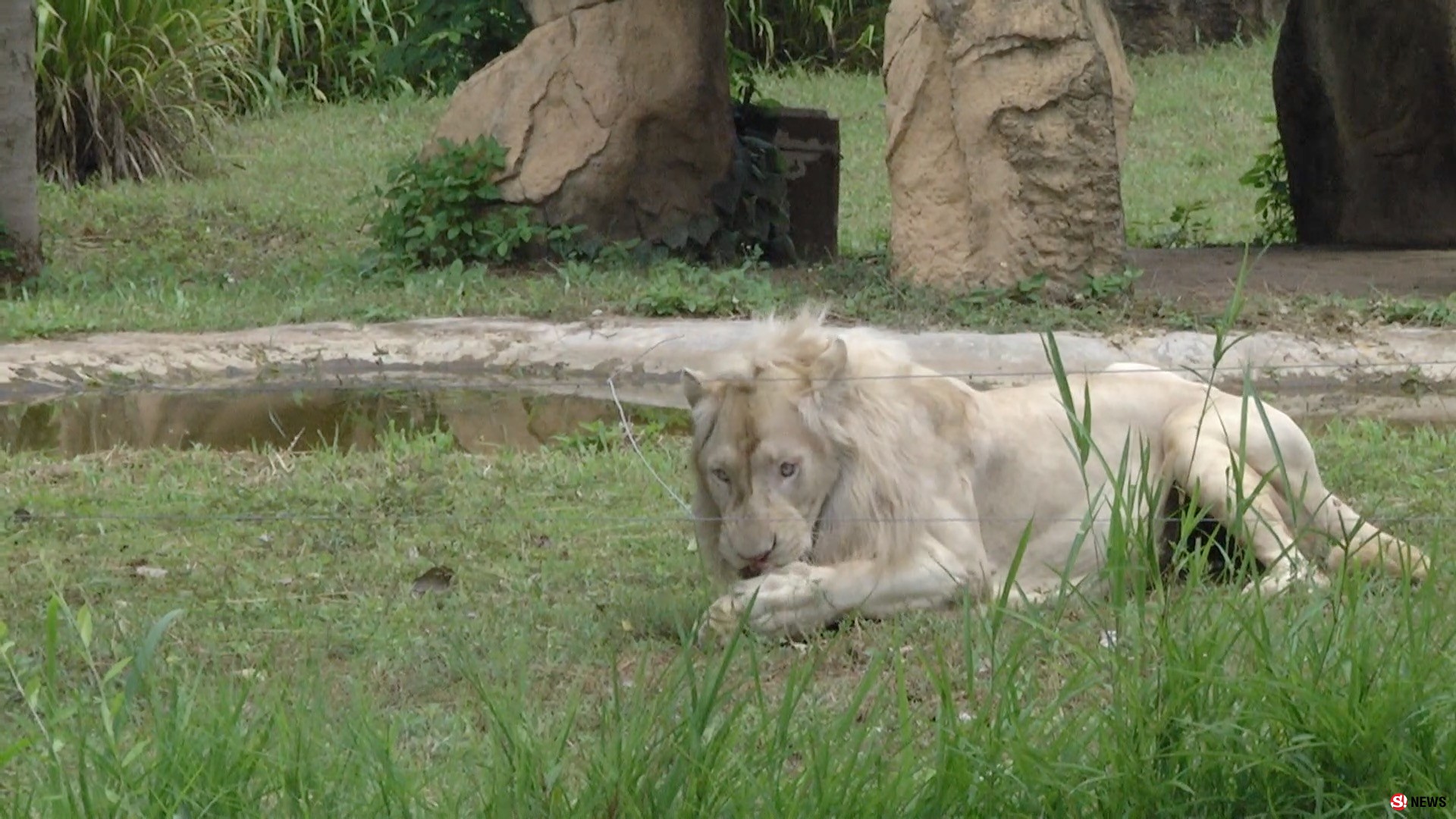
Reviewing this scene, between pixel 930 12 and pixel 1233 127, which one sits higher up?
pixel 930 12

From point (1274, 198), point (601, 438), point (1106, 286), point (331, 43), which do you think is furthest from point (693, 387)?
point (331, 43)

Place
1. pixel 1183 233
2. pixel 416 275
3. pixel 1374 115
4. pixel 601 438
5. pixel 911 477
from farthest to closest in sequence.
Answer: pixel 1183 233 < pixel 1374 115 < pixel 416 275 < pixel 601 438 < pixel 911 477

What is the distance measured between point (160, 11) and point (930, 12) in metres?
7.47

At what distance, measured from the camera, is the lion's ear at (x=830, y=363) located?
4996 millimetres

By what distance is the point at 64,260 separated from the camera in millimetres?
12234

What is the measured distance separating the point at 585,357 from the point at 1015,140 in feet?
7.88

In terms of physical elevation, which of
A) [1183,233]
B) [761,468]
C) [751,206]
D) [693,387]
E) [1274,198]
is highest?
[693,387]

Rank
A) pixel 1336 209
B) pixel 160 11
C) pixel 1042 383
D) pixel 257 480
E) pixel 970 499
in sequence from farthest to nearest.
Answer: pixel 160 11
pixel 1336 209
pixel 257 480
pixel 1042 383
pixel 970 499

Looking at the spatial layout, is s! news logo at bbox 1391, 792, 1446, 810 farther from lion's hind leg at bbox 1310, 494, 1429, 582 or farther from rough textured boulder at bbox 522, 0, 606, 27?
rough textured boulder at bbox 522, 0, 606, 27

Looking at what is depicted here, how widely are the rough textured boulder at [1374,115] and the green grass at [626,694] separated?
7.02 metres

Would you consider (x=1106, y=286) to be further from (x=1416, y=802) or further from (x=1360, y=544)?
(x=1416, y=802)

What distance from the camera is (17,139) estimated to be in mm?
10602

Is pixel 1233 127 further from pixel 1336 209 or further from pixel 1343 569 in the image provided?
pixel 1343 569

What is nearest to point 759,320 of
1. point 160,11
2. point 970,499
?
point 970,499
